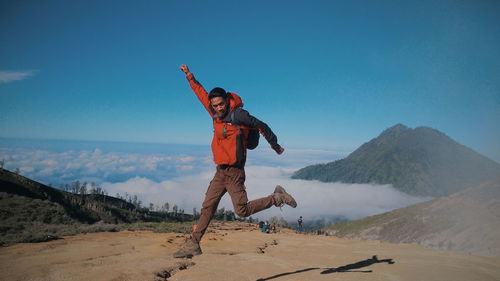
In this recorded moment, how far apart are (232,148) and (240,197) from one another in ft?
3.18

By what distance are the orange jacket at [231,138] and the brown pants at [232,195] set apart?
0.79ft

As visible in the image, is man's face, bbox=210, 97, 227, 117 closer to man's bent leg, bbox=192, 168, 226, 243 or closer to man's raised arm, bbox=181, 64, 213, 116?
man's raised arm, bbox=181, 64, 213, 116

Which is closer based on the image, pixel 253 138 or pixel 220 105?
pixel 220 105

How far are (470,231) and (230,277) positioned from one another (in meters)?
37.4

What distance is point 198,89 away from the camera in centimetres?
624

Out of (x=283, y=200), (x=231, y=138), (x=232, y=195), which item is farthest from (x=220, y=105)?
(x=283, y=200)

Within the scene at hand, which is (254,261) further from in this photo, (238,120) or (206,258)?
(238,120)

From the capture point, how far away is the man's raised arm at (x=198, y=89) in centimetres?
603

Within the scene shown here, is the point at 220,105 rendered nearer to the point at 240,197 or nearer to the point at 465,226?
the point at 240,197

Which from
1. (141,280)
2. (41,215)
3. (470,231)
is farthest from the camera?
(41,215)

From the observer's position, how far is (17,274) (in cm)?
615

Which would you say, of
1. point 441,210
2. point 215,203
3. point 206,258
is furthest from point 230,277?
point 441,210

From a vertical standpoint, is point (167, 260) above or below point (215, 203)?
below

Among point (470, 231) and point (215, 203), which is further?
point (470, 231)
